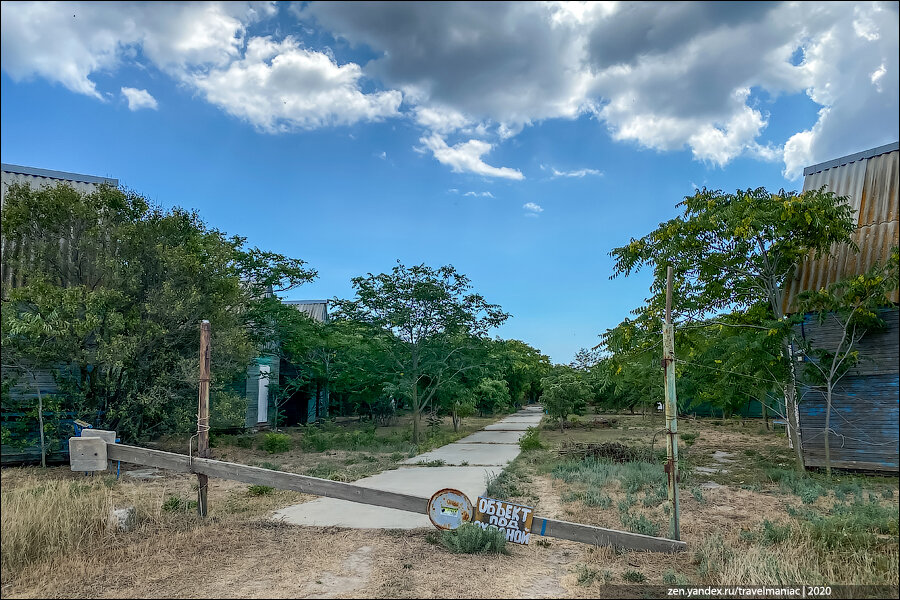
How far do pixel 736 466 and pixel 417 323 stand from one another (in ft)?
33.3

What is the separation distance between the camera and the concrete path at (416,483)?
7.23 metres

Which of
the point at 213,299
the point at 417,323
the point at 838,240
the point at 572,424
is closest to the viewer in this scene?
the point at 838,240

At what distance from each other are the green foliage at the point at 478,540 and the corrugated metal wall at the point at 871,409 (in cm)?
311

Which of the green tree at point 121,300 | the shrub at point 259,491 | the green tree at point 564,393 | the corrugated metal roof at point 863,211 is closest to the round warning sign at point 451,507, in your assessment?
the corrugated metal roof at point 863,211

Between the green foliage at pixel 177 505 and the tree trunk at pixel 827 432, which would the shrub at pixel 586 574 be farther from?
the green foliage at pixel 177 505

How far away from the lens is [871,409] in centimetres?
347

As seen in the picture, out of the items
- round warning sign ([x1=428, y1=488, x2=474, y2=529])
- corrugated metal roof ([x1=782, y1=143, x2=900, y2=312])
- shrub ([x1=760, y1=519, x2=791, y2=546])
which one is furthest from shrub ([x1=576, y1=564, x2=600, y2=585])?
corrugated metal roof ([x1=782, y1=143, x2=900, y2=312])

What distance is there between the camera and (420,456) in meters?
14.7

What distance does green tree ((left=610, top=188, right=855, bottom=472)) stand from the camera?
749cm

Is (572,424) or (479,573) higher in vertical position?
(479,573)

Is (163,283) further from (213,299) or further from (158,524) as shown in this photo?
(158,524)

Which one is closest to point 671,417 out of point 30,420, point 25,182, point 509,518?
point 509,518

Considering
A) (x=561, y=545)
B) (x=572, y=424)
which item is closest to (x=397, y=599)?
(x=561, y=545)

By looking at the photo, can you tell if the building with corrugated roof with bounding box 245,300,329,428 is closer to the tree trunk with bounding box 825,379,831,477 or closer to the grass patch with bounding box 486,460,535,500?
the grass patch with bounding box 486,460,535,500
